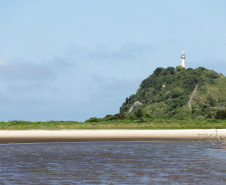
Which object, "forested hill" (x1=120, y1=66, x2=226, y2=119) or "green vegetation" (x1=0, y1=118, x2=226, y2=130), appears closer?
"green vegetation" (x1=0, y1=118, x2=226, y2=130)

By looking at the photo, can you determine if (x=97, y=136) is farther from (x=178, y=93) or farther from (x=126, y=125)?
(x=178, y=93)

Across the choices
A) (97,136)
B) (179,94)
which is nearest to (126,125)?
(97,136)

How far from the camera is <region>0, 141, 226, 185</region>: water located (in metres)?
19.1

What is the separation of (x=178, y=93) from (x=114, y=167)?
10147cm

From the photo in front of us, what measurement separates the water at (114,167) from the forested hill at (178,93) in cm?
7021

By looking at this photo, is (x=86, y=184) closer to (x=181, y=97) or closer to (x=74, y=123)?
(x=74, y=123)

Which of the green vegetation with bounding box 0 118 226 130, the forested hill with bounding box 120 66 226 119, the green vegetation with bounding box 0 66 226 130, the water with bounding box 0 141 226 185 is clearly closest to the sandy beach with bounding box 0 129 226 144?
the green vegetation with bounding box 0 118 226 130

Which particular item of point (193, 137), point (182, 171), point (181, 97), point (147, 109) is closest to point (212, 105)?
point (181, 97)

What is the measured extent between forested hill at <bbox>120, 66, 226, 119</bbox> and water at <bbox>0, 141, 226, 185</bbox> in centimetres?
7021

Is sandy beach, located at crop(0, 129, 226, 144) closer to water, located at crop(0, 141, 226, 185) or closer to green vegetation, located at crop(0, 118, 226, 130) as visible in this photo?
green vegetation, located at crop(0, 118, 226, 130)

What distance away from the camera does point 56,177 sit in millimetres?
19828

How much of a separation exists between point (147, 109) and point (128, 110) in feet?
37.7

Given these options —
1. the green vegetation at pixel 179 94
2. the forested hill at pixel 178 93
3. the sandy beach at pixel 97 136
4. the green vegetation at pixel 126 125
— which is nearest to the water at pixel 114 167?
the sandy beach at pixel 97 136

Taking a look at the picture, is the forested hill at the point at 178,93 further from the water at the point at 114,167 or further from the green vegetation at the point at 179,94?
the water at the point at 114,167
